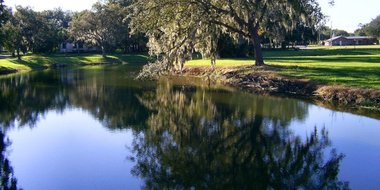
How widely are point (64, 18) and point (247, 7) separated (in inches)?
4301

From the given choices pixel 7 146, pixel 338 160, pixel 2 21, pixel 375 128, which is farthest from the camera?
pixel 2 21

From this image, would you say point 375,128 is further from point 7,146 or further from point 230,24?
point 230,24

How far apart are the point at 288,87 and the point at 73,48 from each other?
75227mm

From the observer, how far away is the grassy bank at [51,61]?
60312 millimetres

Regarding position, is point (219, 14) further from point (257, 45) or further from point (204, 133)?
point (204, 133)

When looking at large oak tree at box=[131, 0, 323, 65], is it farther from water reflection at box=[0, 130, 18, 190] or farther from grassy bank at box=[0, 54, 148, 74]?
grassy bank at box=[0, 54, 148, 74]

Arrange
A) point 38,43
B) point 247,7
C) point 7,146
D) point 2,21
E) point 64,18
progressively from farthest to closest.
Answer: point 64,18 → point 38,43 → point 2,21 → point 247,7 → point 7,146

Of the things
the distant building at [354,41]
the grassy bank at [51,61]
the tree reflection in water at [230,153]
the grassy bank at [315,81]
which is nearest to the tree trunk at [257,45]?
the grassy bank at [315,81]

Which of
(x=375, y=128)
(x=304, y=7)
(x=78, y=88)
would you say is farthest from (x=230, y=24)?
(x=375, y=128)

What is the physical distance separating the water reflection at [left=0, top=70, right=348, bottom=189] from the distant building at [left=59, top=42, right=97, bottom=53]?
61482 mm

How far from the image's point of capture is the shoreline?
940 inches

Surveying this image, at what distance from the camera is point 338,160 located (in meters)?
14.4

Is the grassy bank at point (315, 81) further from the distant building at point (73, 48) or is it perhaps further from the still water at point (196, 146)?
the distant building at point (73, 48)

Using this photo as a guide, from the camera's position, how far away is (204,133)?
18.3m
